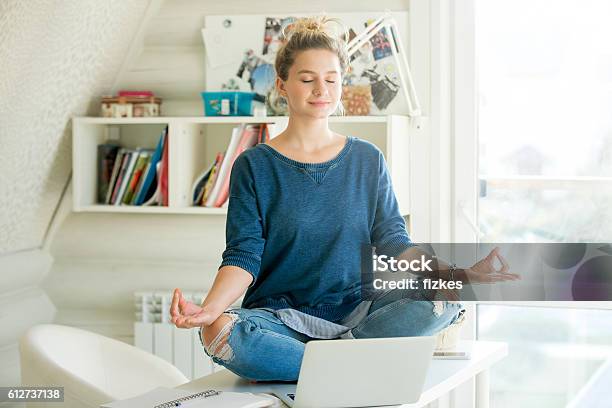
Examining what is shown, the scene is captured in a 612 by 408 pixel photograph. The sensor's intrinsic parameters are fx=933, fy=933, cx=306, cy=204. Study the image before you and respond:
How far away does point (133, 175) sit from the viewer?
294cm

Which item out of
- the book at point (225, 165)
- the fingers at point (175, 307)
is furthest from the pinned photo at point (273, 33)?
the fingers at point (175, 307)

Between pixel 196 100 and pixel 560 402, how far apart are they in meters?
1.49

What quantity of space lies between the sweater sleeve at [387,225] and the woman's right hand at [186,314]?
0.46m

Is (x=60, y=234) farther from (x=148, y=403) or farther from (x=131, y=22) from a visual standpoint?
(x=148, y=403)

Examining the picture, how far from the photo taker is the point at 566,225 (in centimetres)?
283

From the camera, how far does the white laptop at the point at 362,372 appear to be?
158cm

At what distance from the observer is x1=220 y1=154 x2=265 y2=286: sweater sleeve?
6.15ft

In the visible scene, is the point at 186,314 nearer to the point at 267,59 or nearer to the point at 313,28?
the point at 313,28

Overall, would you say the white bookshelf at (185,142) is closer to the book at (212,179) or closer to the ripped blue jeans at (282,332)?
the book at (212,179)

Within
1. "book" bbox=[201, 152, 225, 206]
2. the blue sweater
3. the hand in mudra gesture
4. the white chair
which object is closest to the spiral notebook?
the blue sweater

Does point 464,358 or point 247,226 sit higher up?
point 247,226

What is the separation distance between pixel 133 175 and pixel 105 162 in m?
0.12

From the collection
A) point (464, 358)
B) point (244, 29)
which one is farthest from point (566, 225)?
point (244, 29)

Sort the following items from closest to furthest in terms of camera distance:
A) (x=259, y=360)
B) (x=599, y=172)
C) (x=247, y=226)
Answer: (x=259, y=360)
(x=247, y=226)
(x=599, y=172)
